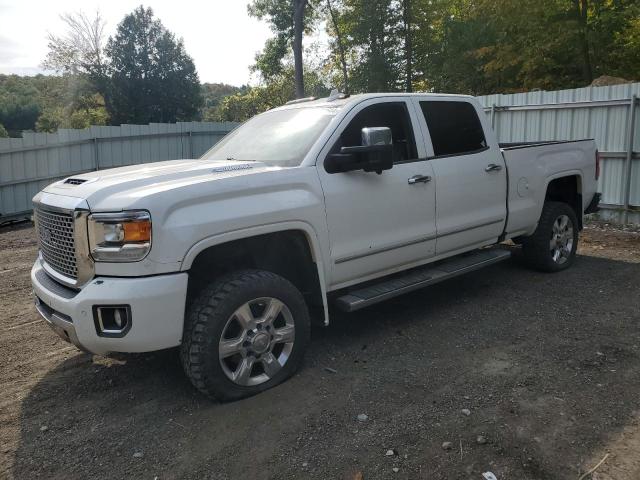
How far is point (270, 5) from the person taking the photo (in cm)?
2819

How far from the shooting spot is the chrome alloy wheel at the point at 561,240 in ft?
21.3

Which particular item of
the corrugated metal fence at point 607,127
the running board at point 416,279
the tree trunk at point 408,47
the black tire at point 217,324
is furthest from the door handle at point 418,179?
the tree trunk at point 408,47

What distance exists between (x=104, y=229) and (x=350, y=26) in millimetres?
32033

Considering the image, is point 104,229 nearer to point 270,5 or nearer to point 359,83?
point 270,5

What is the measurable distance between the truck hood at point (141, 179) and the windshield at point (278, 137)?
0.23 m

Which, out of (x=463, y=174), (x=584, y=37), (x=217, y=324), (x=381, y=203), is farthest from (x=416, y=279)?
(x=584, y=37)

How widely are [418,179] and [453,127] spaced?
3.09ft

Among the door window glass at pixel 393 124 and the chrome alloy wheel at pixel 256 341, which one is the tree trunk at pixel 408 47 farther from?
the chrome alloy wheel at pixel 256 341

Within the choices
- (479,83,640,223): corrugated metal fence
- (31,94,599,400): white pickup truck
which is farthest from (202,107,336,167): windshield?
(479,83,640,223): corrugated metal fence

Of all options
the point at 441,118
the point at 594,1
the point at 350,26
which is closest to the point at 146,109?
the point at 350,26

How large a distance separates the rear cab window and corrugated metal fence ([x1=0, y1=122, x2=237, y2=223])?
1008 cm

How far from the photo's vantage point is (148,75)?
5144 cm

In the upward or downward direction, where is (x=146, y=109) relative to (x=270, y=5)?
downward

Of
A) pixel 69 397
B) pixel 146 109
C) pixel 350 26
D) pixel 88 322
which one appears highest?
pixel 350 26
